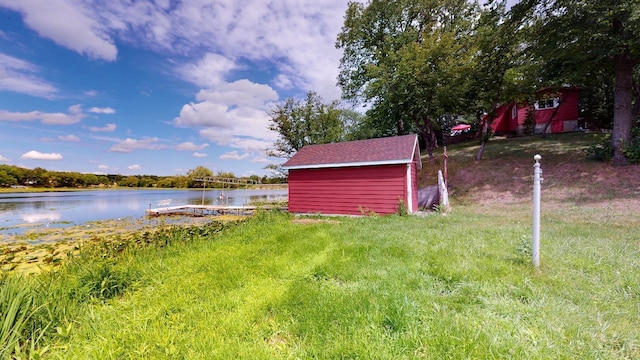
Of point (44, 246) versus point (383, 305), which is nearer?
point (383, 305)

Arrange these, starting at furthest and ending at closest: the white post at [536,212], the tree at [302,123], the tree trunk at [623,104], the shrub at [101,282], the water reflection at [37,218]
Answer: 1. the tree at [302,123]
2. the water reflection at [37,218]
3. the tree trunk at [623,104]
4. the shrub at [101,282]
5. the white post at [536,212]

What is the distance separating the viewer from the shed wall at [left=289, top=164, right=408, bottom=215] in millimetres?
9836

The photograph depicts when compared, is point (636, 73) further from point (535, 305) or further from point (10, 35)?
point (10, 35)

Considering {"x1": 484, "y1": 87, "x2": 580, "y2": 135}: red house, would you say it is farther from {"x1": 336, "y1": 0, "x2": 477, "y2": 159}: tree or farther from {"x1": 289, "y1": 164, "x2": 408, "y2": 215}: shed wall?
{"x1": 289, "y1": 164, "x2": 408, "y2": 215}: shed wall

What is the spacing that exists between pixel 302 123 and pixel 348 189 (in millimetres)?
15285

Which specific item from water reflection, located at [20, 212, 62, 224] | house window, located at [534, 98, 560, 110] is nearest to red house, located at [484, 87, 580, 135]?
house window, located at [534, 98, 560, 110]

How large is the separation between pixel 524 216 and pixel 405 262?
6.37m

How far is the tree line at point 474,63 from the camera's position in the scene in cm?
1069

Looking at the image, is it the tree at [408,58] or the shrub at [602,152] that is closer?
the shrub at [602,152]

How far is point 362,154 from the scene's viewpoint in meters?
10.8

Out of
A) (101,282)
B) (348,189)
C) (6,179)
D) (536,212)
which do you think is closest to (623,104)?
Answer: (348,189)

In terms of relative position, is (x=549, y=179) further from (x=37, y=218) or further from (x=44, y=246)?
(x=37, y=218)

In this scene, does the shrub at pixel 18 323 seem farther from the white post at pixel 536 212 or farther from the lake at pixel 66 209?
the lake at pixel 66 209

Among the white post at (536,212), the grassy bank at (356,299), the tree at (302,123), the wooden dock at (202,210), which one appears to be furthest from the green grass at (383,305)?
the tree at (302,123)
